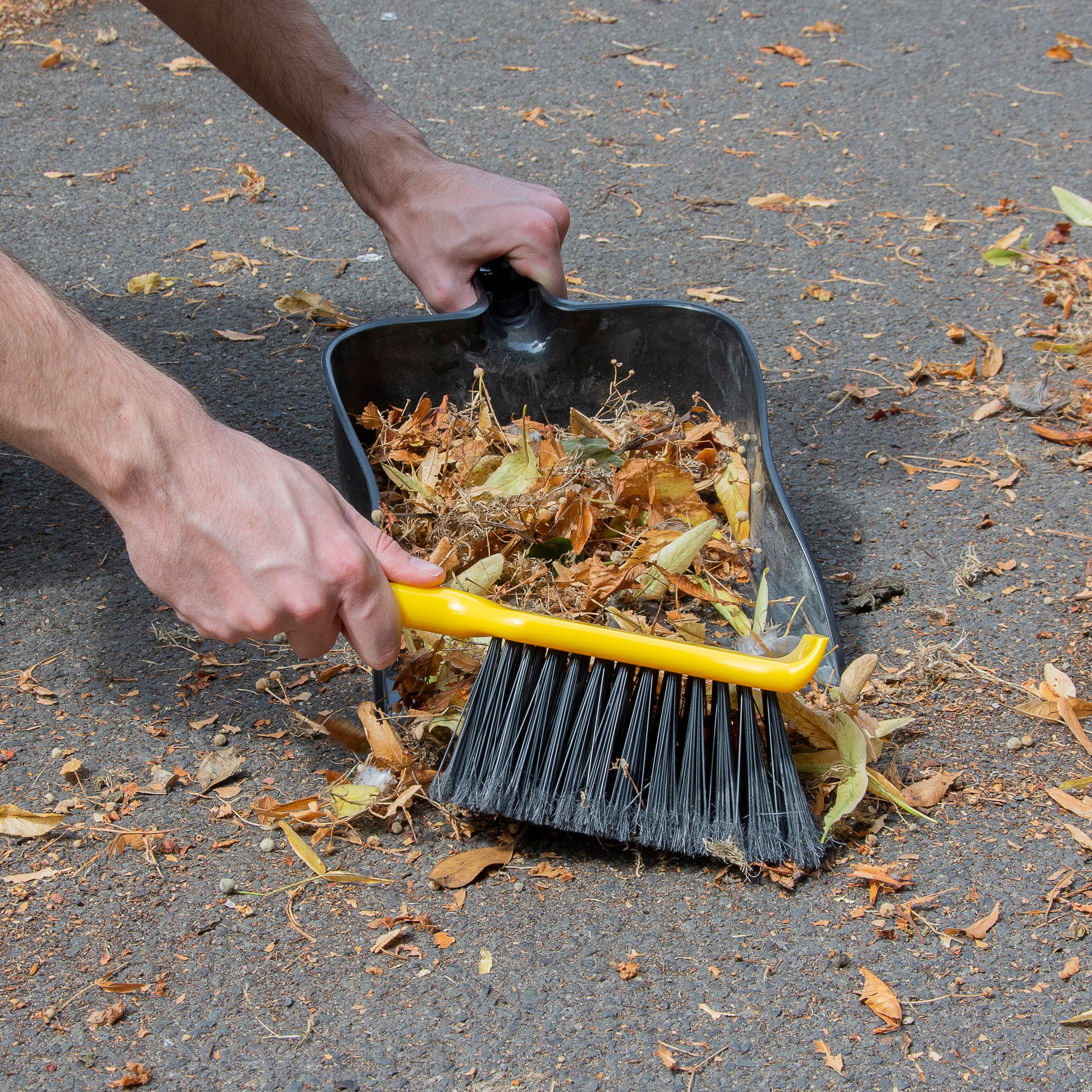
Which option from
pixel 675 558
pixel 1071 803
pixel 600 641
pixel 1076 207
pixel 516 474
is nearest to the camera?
pixel 600 641

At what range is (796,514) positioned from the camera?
2.15 metres

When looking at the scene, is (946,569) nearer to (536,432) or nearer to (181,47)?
(536,432)

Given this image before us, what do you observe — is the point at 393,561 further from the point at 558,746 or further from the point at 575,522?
the point at 575,522

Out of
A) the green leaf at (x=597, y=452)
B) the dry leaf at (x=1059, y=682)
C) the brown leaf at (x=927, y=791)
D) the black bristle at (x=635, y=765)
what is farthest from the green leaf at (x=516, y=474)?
the dry leaf at (x=1059, y=682)

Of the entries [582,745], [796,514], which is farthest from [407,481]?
[796,514]

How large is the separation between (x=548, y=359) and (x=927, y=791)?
1.13 m

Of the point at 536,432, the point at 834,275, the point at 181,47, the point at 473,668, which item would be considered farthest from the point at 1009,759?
the point at 181,47

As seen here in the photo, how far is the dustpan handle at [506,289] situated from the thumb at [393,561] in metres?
0.85

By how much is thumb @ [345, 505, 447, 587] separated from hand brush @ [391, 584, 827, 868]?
0.06ft

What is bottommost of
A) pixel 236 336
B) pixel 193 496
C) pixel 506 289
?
pixel 236 336

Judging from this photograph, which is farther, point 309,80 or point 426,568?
point 309,80

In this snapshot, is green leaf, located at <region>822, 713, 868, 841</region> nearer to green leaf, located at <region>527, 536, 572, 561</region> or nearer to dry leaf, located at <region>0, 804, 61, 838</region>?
green leaf, located at <region>527, 536, 572, 561</region>

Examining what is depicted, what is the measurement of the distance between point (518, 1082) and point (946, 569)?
1.26 m

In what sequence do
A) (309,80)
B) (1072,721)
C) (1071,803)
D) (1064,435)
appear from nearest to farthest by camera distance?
(1071,803), (1072,721), (309,80), (1064,435)
